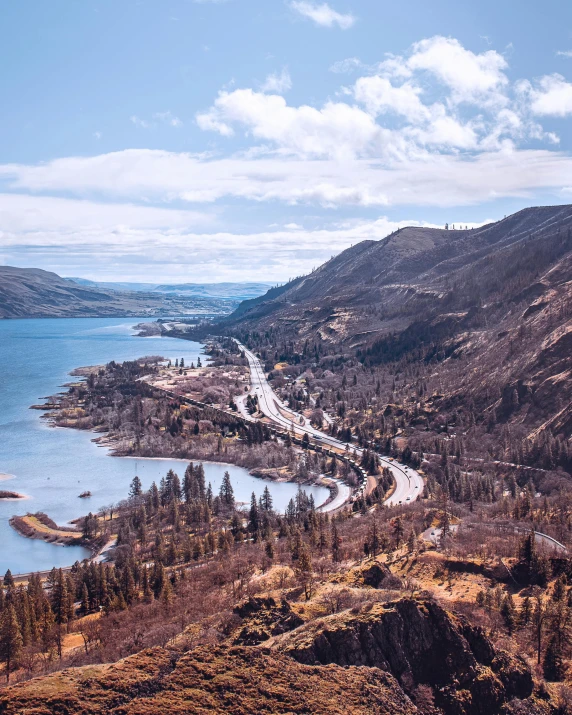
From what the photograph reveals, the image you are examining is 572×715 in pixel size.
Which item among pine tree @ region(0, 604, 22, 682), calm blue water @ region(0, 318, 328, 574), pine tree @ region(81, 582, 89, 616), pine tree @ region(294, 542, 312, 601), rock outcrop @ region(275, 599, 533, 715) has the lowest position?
calm blue water @ region(0, 318, 328, 574)

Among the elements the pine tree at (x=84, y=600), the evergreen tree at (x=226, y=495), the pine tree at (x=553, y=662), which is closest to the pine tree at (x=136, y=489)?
the evergreen tree at (x=226, y=495)

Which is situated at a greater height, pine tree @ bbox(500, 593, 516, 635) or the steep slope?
the steep slope

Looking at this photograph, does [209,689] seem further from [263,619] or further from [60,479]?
[60,479]

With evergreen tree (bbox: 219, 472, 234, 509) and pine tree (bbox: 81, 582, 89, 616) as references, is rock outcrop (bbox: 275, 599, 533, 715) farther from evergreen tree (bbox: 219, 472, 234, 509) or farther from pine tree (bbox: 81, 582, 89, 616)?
evergreen tree (bbox: 219, 472, 234, 509)

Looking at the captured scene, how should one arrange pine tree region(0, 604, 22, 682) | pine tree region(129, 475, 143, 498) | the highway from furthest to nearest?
pine tree region(129, 475, 143, 498) → the highway → pine tree region(0, 604, 22, 682)

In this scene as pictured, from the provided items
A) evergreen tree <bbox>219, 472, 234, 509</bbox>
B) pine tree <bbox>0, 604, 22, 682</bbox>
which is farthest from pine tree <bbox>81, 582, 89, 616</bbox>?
evergreen tree <bbox>219, 472, 234, 509</bbox>

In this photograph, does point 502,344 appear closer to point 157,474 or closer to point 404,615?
point 157,474

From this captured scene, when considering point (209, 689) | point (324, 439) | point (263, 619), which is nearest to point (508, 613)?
point (263, 619)

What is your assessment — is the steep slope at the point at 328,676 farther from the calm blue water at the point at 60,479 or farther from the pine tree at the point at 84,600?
the calm blue water at the point at 60,479
